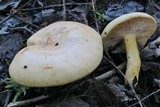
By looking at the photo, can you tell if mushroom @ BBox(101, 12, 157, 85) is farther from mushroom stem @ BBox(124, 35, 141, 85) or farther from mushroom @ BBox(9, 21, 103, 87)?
mushroom @ BBox(9, 21, 103, 87)

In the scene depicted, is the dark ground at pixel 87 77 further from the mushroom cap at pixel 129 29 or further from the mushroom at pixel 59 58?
the mushroom at pixel 59 58

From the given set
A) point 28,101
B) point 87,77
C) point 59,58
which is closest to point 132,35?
point 87,77

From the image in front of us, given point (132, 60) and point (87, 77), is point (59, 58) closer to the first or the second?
point (87, 77)

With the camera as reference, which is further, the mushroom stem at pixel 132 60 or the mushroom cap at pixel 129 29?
the mushroom stem at pixel 132 60

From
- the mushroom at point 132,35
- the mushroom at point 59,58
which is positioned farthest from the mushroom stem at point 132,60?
the mushroom at point 59,58

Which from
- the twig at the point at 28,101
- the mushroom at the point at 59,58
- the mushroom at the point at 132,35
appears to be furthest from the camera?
the mushroom at the point at 132,35
